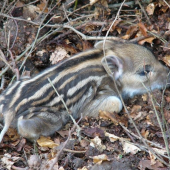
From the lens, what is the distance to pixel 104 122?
5785 millimetres

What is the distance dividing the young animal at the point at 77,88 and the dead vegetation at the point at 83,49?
0.19 meters

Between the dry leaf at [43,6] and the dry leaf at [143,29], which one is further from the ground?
the dry leaf at [43,6]

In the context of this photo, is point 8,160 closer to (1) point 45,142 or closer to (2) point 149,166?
(1) point 45,142

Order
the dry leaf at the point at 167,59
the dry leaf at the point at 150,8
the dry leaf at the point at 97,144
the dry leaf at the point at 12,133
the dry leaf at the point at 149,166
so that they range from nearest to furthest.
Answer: the dry leaf at the point at 149,166, the dry leaf at the point at 97,144, the dry leaf at the point at 12,133, the dry leaf at the point at 167,59, the dry leaf at the point at 150,8

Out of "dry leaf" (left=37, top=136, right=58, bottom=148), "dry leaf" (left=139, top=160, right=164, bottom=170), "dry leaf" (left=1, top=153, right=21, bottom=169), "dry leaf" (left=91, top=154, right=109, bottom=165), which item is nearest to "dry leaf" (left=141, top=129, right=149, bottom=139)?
"dry leaf" (left=139, top=160, right=164, bottom=170)

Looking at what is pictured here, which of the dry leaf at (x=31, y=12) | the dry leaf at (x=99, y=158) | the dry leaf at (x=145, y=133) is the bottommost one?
the dry leaf at (x=145, y=133)

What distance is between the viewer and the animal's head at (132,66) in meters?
6.24

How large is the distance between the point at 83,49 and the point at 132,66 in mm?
1143

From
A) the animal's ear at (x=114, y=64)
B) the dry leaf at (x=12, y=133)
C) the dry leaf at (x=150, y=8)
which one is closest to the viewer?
the dry leaf at (x=12, y=133)

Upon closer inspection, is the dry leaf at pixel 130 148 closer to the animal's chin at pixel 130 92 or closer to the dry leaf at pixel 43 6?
the animal's chin at pixel 130 92

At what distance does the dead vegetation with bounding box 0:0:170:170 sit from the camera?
5.02m

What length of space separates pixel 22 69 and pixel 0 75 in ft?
2.28

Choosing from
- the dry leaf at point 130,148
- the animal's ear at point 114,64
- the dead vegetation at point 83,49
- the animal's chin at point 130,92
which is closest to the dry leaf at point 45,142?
the dead vegetation at point 83,49

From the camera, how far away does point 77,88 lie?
230 inches
